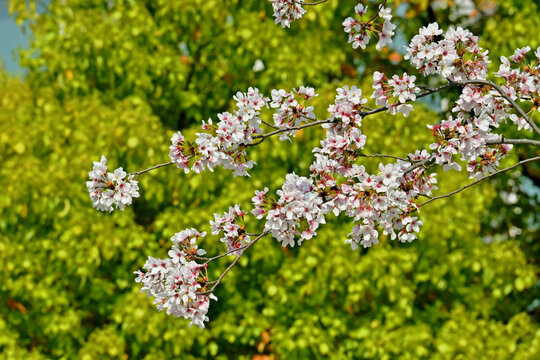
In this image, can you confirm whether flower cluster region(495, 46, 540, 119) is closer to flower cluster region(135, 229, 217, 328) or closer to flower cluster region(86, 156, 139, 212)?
flower cluster region(135, 229, 217, 328)

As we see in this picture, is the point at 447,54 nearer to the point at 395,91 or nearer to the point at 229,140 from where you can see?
the point at 395,91

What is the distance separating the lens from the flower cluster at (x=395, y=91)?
15.1 feet

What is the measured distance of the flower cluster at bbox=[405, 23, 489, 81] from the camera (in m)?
4.61

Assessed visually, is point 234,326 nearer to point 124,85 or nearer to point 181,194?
point 181,194

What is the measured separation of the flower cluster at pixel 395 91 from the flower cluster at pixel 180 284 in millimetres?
1514

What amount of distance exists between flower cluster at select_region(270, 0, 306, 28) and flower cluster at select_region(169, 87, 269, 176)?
65 centimetres

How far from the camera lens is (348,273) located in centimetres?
911

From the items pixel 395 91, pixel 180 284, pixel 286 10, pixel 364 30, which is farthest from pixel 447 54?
pixel 180 284

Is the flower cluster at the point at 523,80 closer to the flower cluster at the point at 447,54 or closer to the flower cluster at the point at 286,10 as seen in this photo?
the flower cluster at the point at 447,54

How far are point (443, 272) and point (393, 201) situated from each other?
5.32m

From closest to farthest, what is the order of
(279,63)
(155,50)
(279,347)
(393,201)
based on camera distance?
(393,201) → (279,347) → (279,63) → (155,50)

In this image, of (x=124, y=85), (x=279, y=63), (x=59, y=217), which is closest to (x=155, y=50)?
(x=124, y=85)

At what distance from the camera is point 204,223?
30.0 feet

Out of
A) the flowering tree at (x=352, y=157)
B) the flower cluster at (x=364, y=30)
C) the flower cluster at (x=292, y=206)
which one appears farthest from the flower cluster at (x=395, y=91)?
the flower cluster at (x=292, y=206)
